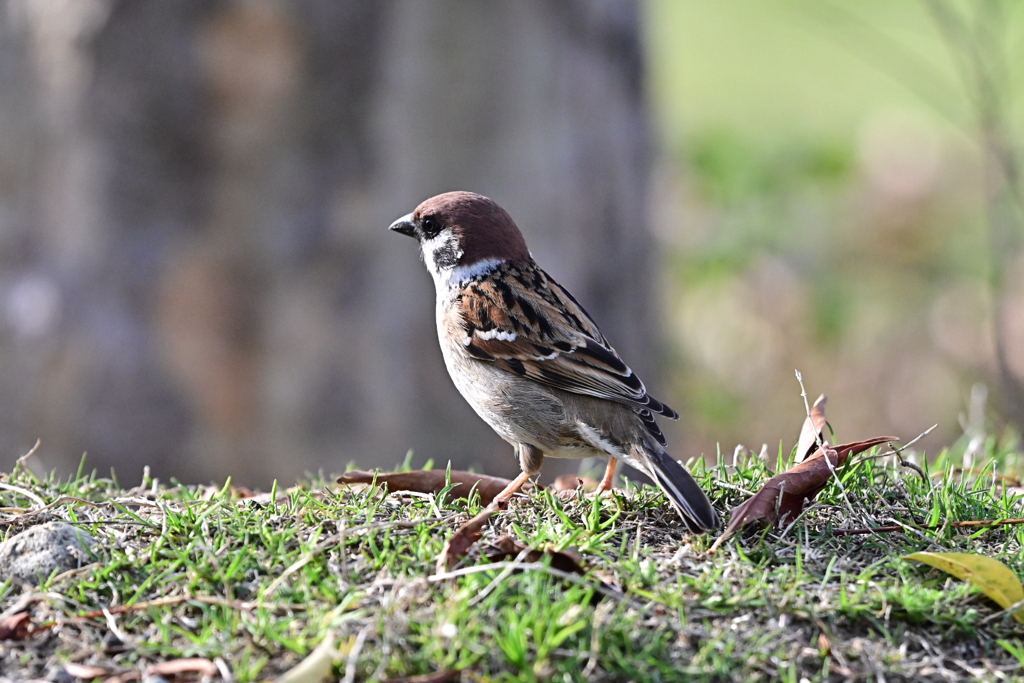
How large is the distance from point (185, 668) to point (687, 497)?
60.8 inches

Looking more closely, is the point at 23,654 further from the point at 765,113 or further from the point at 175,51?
the point at 765,113

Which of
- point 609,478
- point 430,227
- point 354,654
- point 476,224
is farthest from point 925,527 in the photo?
point 430,227

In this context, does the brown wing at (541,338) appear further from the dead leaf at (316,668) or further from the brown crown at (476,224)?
the dead leaf at (316,668)

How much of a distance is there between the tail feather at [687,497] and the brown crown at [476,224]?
1462 millimetres

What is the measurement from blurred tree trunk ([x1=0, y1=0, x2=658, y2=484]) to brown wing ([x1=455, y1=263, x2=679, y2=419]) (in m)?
3.39

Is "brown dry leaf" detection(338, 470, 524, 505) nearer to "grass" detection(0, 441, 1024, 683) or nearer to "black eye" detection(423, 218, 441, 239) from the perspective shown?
"grass" detection(0, 441, 1024, 683)

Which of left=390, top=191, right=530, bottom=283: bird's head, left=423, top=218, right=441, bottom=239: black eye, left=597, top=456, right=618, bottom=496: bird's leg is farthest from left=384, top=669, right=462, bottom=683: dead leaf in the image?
left=423, top=218, right=441, bottom=239: black eye

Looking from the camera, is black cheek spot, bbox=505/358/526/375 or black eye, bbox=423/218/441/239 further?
black eye, bbox=423/218/441/239

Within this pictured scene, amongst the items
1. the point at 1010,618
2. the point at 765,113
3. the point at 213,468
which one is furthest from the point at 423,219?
the point at 765,113

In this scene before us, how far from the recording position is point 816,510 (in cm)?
355

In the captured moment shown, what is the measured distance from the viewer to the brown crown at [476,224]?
4.61m

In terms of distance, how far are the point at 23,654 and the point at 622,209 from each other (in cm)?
653

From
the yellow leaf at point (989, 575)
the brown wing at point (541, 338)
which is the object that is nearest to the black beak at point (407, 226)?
the brown wing at point (541, 338)

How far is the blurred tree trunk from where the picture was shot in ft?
24.6
